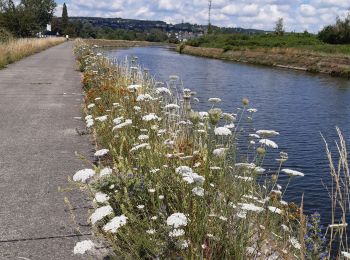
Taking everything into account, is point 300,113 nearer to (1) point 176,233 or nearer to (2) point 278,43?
(1) point 176,233

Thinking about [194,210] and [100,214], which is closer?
[100,214]

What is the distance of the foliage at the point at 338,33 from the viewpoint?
68.1m

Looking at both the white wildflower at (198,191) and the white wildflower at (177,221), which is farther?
the white wildflower at (198,191)

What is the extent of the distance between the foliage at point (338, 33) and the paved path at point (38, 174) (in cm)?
6316

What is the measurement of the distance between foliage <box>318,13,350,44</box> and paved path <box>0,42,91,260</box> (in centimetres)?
6316

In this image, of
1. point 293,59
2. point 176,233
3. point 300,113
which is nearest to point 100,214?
point 176,233

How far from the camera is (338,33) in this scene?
69.2 metres

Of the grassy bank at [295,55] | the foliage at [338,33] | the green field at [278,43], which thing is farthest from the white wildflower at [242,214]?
the foliage at [338,33]

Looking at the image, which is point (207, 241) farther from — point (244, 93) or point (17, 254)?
point (244, 93)

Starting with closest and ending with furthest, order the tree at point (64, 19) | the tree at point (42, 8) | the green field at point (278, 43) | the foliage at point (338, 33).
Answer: the green field at point (278, 43), the foliage at point (338, 33), the tree at point (42, 8), the tree at point (64, 19)

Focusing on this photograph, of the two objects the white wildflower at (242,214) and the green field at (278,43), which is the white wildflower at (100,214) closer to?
the white wildflower at (242,214)

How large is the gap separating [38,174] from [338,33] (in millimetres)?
70215

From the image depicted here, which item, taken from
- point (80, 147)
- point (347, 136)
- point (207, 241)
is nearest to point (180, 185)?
point (207, 241)

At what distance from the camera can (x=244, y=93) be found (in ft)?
79.9
